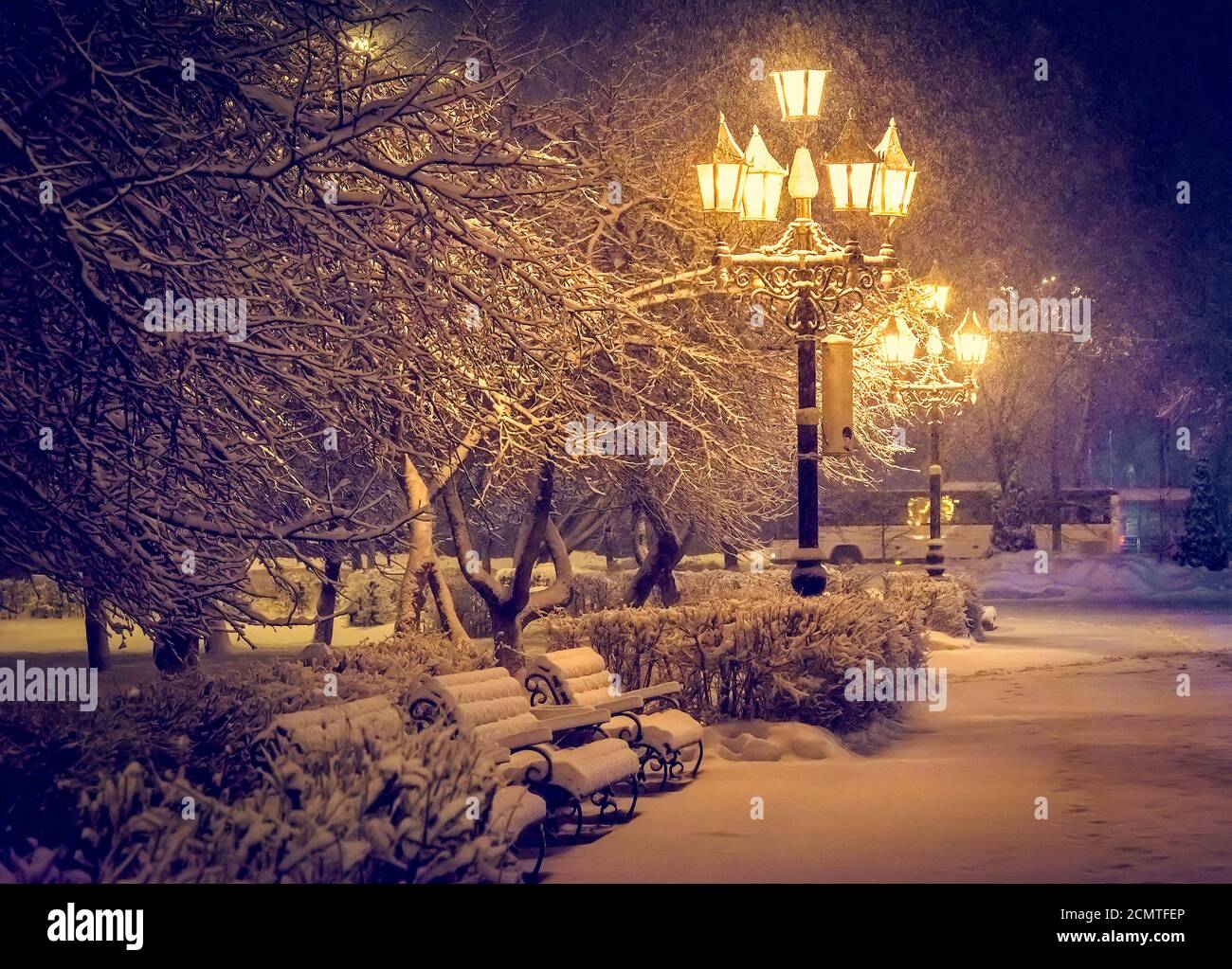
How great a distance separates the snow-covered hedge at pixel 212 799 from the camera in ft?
25.1

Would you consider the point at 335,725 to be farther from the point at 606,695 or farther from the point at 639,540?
the point at 639,540

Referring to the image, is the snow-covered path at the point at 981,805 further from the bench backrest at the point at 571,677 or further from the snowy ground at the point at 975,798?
the bench backrest at the point at 571,677

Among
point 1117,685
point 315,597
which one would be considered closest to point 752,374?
point 1117,685

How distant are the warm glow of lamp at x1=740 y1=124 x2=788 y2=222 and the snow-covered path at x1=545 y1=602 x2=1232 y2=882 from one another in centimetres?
502

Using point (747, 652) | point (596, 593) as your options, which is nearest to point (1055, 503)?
point (596, 593)

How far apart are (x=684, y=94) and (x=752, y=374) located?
3.35 metres

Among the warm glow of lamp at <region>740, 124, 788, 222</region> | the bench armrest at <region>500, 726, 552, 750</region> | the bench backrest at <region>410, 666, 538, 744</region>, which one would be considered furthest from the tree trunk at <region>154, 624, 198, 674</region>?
the warm glow of lamp at <region>740, 124, 788, 222</region>

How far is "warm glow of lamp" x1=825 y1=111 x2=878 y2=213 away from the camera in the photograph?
16031 millimetres

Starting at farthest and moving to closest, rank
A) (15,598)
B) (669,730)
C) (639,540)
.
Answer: (15,598), (639,540), (669,730)

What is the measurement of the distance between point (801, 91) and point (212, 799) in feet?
33.0

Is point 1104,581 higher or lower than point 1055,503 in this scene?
lower

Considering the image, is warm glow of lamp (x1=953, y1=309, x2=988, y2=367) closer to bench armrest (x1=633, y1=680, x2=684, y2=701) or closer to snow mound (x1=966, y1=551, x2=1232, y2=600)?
bench armrest (x1=633, y1=680, x2=684, y2=701)

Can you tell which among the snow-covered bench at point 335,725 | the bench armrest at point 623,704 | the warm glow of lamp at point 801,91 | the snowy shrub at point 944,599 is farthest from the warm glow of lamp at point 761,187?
the snowy shrub at point 944,599

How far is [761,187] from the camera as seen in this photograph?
15797 millimetres
